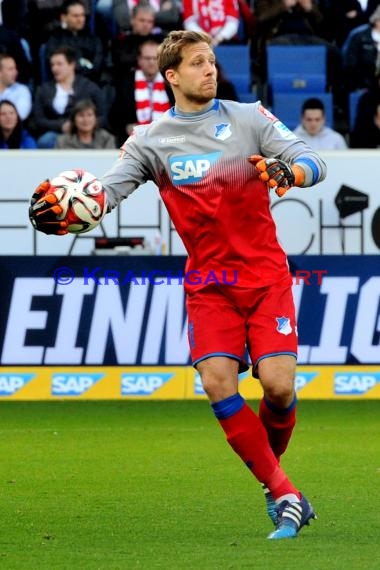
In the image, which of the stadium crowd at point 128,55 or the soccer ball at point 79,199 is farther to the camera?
the stadium crowd at point 128,55

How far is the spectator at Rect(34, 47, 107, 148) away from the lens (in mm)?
17031

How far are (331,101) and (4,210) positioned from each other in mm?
4812

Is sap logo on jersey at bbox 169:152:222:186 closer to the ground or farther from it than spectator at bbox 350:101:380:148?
farther from it

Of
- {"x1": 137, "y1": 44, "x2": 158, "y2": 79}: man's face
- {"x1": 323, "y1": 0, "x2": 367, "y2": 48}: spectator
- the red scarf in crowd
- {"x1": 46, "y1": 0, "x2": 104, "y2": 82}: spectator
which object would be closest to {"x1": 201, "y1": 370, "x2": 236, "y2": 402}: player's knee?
the red scarf in crowd

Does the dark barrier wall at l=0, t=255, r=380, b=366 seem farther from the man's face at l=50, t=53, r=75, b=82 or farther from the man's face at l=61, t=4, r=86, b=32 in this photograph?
the man's face at l=61, t=4, r=86, b=32

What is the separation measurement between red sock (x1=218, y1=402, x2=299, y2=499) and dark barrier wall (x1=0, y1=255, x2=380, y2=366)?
6689 mm

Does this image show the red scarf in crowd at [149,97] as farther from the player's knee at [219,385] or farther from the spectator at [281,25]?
the player's knee at [219,385]

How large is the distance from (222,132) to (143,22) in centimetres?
1089

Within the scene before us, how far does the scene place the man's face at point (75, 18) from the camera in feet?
58.0

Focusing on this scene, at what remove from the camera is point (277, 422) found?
7.39m

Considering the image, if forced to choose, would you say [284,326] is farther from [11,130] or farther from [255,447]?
[11,130]

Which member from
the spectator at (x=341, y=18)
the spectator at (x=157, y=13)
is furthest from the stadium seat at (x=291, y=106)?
the spectator at (x=341, y=18)

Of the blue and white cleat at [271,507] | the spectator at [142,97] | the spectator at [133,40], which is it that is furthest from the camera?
the spectator at [133,40]

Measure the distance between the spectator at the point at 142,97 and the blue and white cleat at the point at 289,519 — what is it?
10.4m
